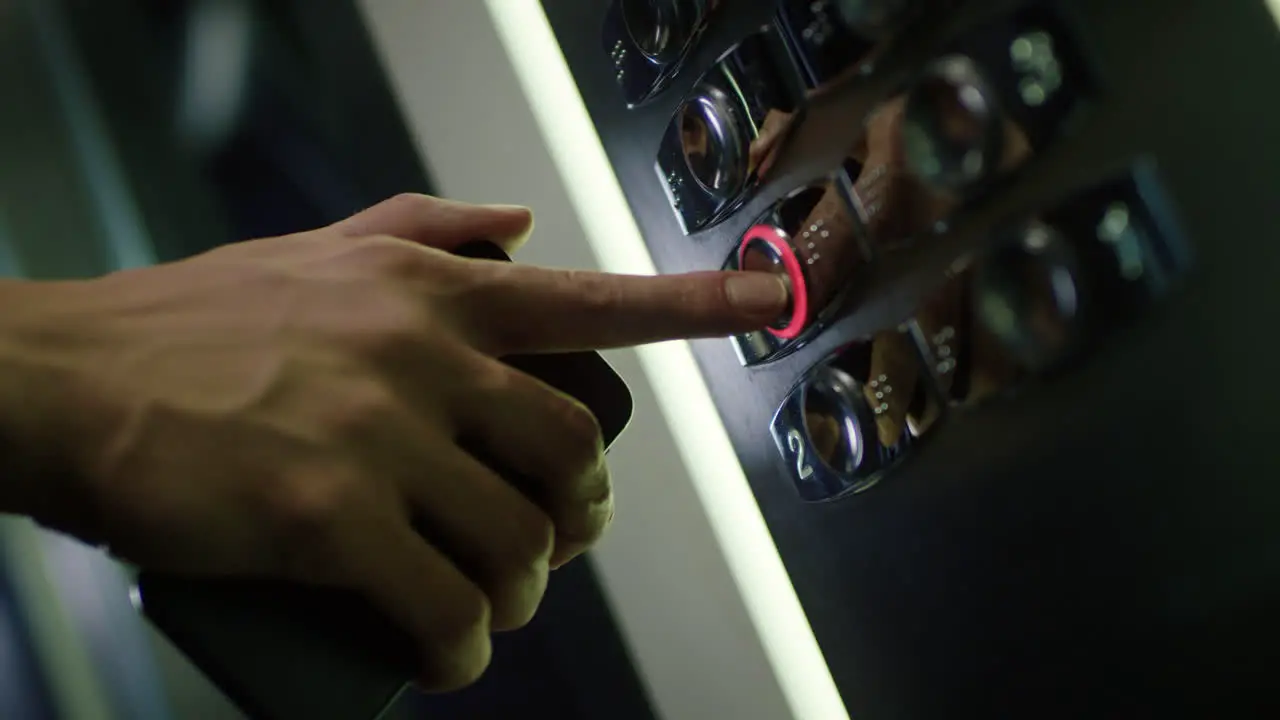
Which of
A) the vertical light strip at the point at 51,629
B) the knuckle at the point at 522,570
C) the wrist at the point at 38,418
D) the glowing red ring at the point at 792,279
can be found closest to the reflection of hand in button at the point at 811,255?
the glowing red ring at the point at 792,279

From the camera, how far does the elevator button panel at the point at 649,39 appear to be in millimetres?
378

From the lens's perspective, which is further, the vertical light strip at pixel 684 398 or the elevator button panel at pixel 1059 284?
the vertical light strip at pixel 684 398

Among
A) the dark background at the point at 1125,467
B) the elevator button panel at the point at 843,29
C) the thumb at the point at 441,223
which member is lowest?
the dark background at the point at 1125,467

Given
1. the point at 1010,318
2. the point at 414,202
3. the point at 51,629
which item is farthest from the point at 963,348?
the point at 51,629

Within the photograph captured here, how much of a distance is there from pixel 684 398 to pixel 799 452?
10cm

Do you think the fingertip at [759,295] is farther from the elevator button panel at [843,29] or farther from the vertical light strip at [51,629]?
the vertical light strip at [51,629]

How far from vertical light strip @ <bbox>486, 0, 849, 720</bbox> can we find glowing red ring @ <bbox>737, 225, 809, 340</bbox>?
3.8 inches

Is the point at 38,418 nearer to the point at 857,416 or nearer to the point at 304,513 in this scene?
the point at 304,513

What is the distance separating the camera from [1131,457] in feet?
0.77

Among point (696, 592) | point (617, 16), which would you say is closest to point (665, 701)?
point (696, 592)

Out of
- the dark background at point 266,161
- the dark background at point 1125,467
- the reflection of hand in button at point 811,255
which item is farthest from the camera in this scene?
the dark background at point 266,161

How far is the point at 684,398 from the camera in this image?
18.0 inches

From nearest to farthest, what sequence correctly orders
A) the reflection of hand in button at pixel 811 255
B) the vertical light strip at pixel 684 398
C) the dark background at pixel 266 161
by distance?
the reflection of hand in button at pixel 811 255 < the vertical light strip at pixel 684 398 < the dark background at pixel 266 161

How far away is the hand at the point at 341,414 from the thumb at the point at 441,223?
0.06 feet
